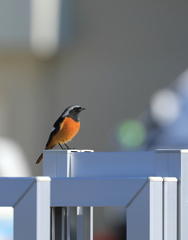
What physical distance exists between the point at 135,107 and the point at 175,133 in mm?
405

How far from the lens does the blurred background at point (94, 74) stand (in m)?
2.92

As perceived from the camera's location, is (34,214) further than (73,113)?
No

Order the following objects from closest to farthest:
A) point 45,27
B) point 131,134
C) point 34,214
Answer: point 34,214 → point 45,27 → point 131,134

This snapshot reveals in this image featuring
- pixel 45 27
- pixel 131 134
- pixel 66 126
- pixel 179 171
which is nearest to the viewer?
pixel 179 171

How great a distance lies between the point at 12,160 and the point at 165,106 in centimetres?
139

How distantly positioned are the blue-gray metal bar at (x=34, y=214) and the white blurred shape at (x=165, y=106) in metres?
2.44

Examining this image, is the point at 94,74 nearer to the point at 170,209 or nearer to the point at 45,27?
the point at 45,27

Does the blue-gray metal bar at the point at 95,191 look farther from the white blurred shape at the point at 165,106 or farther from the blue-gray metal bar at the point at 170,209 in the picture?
the white blurred shape at the point at 165,106

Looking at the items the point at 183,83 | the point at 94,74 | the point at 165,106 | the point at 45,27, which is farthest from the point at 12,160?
the point at 183,83

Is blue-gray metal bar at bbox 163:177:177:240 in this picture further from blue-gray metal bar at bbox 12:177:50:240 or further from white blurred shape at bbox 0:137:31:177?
white blurred shape at bbox 0:137:31:177

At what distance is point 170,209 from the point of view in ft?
2.11

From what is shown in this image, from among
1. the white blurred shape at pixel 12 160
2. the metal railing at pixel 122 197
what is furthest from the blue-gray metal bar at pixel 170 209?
the white blurred shape at pixel 12 160

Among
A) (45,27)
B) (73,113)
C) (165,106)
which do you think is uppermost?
(45,27)

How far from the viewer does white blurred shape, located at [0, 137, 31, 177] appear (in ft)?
9.50
